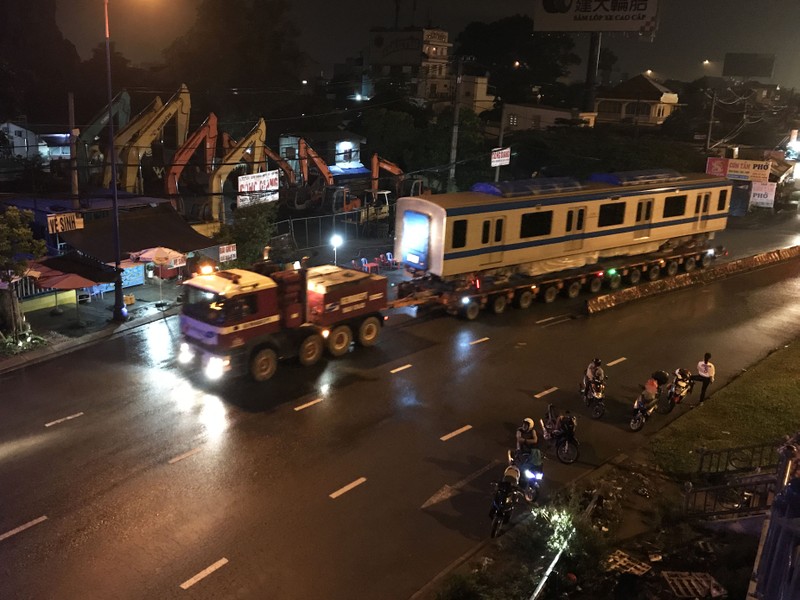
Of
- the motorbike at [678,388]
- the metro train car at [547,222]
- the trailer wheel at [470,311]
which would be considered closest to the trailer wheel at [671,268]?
the metro train car at [547,222]

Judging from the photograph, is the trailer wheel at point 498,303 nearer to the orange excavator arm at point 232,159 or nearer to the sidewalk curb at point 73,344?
the sidewalk curb at point 73,344

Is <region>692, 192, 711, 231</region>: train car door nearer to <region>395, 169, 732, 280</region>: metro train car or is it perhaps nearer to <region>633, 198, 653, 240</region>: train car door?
<region>395, 169, 732, 280</region>: metro train car

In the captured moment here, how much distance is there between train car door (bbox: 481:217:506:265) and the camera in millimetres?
23781

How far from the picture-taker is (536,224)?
2528cm

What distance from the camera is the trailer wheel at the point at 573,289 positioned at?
89.6 ft

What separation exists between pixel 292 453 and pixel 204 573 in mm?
4078

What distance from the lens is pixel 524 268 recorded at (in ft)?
84.0

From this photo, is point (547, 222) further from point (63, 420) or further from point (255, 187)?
point (63, 420)

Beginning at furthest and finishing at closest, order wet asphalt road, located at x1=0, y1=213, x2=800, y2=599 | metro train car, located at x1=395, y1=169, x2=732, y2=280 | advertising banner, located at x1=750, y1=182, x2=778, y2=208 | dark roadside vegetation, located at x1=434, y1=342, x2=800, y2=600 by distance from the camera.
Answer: advertising banner, located at x1=750, y1=182, x2=778, y2=208
metro train car, located at x1=395, y1=169, x2=732, y2=280
wet asphalt road, located at x1=0, y1=213, x2=800, y2=599
dark roadside vegetation, located at x1=434, y1=342, x2=800, y2=600

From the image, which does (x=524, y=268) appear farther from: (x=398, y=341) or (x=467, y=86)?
(x=467, y=86)

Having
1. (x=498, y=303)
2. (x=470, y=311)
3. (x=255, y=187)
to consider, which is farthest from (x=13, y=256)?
(x=498, y=303)

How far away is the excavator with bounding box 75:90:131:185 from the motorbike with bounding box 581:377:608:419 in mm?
27738

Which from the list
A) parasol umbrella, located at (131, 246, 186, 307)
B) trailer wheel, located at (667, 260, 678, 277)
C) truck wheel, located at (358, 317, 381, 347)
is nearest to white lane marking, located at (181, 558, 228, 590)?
truck wheel, located at (358, 317, 381, 347)

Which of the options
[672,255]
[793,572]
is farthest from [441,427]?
[672,255]
